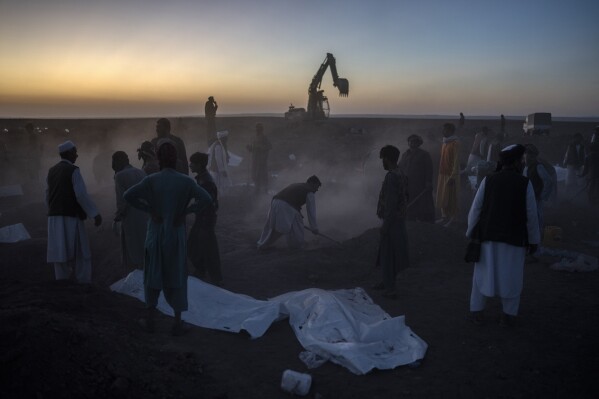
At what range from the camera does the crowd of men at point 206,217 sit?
4.41m

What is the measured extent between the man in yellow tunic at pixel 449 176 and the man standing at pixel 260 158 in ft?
17.7

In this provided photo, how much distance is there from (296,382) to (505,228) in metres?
2.43

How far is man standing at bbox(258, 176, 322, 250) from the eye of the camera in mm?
8047

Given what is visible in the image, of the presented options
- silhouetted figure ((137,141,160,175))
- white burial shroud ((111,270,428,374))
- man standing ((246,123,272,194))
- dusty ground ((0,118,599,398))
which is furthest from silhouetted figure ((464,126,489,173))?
silhouetted figure ((137,141,160,175))

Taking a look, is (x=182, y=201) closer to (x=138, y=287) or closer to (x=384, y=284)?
(x=138, y=287)

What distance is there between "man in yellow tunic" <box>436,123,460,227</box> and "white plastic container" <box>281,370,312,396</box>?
240 inches

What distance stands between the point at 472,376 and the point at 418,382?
1.47ft

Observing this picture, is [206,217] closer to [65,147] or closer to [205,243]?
[205,243]

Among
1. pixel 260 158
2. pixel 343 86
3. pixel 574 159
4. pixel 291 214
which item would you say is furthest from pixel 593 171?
pixel 343 86

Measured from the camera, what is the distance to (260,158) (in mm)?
13289

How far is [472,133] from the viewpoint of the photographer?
1177 inches

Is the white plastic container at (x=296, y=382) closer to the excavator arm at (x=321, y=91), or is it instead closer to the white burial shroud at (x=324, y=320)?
the white burial shroud at (x=324, y=320)

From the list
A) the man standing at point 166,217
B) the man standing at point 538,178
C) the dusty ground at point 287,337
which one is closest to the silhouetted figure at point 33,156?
the dusty ground at point 287,337

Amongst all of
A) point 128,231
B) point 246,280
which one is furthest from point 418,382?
point 128,231
